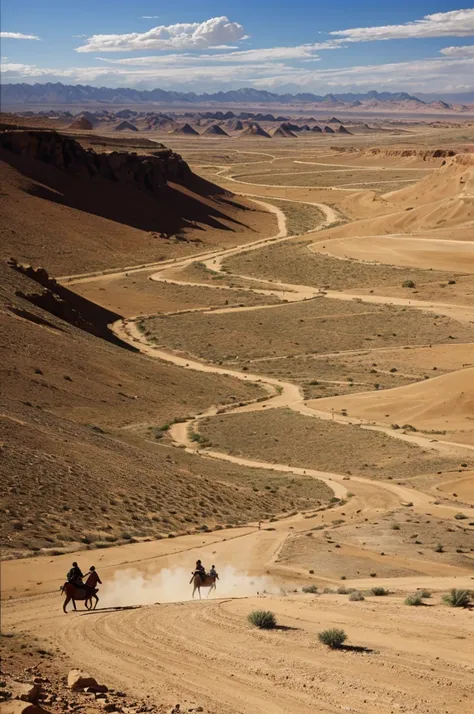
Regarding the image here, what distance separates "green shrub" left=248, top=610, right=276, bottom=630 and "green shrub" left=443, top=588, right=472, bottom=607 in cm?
324

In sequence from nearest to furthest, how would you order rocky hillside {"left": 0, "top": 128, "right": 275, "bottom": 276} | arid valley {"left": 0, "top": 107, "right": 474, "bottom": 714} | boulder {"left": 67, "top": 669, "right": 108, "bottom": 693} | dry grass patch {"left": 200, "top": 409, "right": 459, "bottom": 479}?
boulder {"left": 67, "top": 669, "right": 108, "bottom": 693} → arid valley {"left": 0, "top": 107, "right": 474, "bottom": 714} → dry grass patch {"left": 200, "top": 409, "right": 459, "bottom": 479} → rocky hillside {"left": 0, "top": 128, "right": 275, "bottom": 276}

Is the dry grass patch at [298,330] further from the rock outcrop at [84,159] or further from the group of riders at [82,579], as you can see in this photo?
the rock outcrop at [84,159]

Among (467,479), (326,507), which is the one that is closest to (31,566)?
(326,507)

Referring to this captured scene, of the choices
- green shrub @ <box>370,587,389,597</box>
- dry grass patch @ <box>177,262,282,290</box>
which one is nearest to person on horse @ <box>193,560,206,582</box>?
green shrub @ <box>370,587,389,597</box>

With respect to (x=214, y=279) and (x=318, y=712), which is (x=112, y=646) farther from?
(x=214, y=279)

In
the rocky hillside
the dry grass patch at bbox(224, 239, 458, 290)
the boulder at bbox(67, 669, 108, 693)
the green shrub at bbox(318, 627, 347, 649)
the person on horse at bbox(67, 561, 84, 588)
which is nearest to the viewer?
the boulder at bbox(67, 669, 108, 693)

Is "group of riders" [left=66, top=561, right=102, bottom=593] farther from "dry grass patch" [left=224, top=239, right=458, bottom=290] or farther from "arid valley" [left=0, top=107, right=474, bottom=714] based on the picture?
"dry grass patch" [left=224, top=239, right=458, bottom=290]

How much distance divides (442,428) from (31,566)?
20.6 meters

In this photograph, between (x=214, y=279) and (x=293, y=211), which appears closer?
(x=214, y=279)

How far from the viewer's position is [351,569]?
1903 centimetres

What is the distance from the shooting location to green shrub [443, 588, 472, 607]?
15.4m

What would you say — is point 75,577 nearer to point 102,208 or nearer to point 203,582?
point 203,582

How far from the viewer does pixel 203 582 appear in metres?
16.8

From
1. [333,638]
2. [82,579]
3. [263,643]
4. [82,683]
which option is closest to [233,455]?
[82,579]
